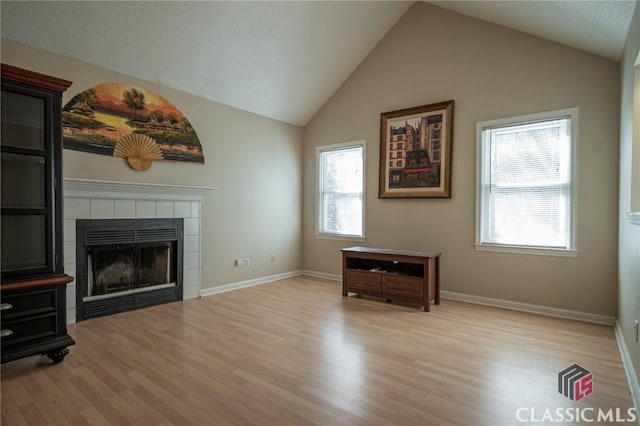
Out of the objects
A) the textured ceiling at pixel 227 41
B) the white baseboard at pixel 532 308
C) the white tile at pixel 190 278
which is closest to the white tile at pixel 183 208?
the white tile at pixel 190 278

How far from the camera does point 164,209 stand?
417 cm

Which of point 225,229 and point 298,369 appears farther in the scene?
point 225,229

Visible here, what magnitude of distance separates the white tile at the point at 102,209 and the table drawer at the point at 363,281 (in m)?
2.82

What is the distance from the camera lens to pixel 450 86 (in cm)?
443

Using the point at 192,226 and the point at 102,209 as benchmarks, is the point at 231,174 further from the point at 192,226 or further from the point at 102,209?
the point at 102,209

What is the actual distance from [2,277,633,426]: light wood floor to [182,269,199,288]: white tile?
647 millimetres

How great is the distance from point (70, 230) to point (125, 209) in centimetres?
55

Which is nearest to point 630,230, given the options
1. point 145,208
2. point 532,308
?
point 532,308

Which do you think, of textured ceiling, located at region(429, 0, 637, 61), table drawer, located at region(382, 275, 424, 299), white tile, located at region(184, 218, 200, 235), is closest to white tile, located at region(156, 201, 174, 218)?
white tile, located at region(184, 218, 200, 235)

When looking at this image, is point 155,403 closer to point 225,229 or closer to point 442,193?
point 225,229

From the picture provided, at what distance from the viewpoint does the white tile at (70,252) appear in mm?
3445

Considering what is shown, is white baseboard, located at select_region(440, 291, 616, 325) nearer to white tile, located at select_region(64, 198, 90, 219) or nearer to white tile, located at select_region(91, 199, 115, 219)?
white tile, located at select_region(91, 199, 115, 219)

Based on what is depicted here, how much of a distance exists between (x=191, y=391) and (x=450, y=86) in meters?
4.29

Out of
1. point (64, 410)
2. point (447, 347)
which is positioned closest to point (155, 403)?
point (64, 410)
